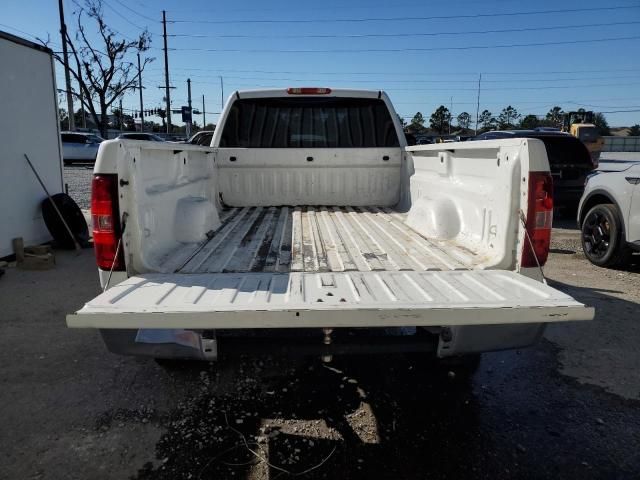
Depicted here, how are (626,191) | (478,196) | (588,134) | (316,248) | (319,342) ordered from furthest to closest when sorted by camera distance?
(588,134), (626,191), (316,248), (478,196), (319,342)

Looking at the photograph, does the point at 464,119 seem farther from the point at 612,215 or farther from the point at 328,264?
the point at 328,264

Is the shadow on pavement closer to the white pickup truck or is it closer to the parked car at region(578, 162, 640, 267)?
the white pickup truck

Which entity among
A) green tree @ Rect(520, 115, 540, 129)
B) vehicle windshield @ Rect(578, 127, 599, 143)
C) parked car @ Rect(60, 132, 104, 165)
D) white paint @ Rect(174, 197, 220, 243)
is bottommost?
white paint @ Rect(174, 197, 220, 243)

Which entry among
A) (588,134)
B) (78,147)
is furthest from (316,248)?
(588,134)

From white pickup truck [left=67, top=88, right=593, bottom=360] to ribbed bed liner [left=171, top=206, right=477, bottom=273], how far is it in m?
0.02

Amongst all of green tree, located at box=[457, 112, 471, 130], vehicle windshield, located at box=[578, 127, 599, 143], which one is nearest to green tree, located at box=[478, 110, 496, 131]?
green tree, located at box=[457, 112, 471, 130]

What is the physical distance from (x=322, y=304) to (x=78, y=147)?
995 inches

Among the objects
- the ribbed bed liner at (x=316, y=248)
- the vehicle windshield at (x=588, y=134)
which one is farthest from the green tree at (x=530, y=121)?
the ribbed bed liner at (x=316, y=248)

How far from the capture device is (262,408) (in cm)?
309

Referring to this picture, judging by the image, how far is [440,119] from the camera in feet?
254

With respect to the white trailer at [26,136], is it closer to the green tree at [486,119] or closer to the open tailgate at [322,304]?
the open tailgate at [322,304]

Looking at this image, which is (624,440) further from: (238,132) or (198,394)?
(238,132)

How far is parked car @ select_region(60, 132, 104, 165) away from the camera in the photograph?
2339 cm

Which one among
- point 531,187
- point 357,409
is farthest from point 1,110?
point 531,187
